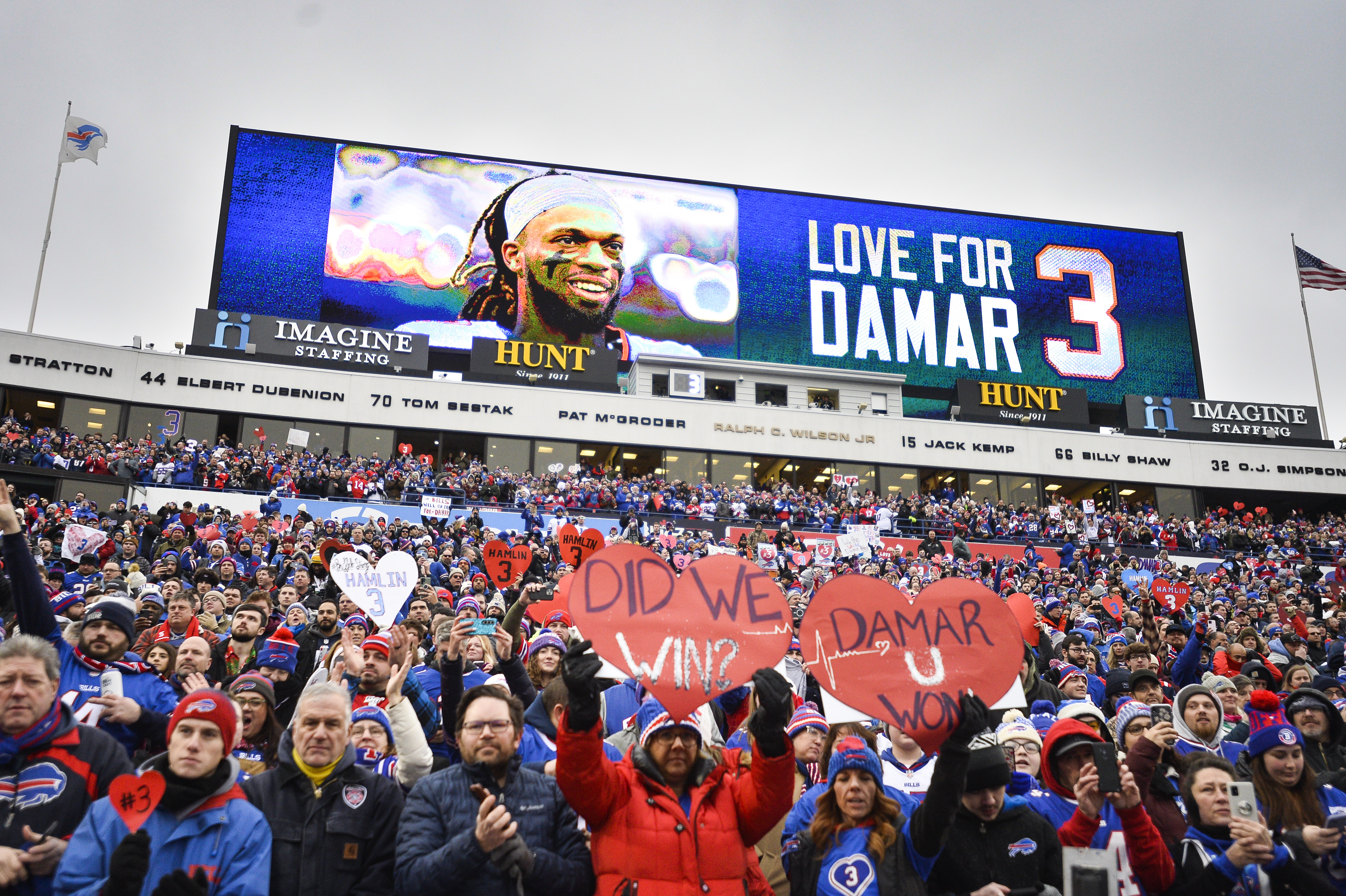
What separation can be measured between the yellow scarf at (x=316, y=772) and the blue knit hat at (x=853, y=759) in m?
2.09

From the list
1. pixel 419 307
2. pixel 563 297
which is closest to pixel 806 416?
pixel 563 297

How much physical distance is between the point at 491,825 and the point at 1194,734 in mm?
3761

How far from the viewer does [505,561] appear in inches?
401

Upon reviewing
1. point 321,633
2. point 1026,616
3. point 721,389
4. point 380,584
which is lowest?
point 321,633

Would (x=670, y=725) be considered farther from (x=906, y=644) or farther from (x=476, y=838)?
(x=906, y=644)

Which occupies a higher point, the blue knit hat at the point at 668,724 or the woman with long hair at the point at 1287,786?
Result: the blue knit hat at the point at 668,724

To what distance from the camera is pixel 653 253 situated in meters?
41.1

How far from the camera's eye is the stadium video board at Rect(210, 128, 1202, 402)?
1508 inches

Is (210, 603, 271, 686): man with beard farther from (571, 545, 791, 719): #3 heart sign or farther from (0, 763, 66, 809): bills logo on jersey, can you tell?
(571, 545, 791, 719): #3 heart sign

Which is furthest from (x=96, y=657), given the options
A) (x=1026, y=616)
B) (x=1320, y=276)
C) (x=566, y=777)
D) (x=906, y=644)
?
(x=1320, y=276)

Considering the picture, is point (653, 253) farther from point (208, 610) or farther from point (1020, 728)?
point (1020, 728)

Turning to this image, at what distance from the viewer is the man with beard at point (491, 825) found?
326cm

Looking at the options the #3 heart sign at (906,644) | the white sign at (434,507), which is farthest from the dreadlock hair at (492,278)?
the #3 heart sign at (906,644)

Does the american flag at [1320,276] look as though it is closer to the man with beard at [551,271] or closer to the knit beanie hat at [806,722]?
the man with beard at [551,271]
